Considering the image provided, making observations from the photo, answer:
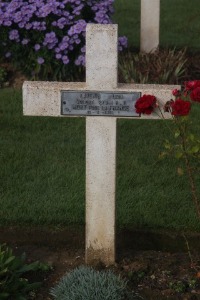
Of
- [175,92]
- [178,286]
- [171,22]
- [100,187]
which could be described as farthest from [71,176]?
[171,22]

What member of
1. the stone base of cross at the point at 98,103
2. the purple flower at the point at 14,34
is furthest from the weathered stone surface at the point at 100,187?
the purple flower at the point at 14,34

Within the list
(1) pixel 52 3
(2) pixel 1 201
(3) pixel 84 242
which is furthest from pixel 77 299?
(1) pixel 52 3

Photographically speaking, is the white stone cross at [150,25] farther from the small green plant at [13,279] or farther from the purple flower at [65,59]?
the small green plant at [13,279]

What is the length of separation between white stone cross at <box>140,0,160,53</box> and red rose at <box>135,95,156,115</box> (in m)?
5.06

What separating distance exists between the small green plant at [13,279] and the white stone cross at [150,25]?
A: 5.17 m

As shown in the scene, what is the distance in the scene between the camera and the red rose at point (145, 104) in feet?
13.6

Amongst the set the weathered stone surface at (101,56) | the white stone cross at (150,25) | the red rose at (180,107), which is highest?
the white stone cross at (150,25)

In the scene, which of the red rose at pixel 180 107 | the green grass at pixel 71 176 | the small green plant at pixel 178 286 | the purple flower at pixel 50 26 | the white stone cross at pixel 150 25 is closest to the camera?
the red rose at pixel 180 107

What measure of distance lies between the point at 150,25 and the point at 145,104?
521 cm

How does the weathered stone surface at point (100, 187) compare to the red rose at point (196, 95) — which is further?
the weathered stone surface at point (100, 187)

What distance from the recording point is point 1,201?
5.54 metres

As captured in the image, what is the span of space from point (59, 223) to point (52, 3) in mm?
3484

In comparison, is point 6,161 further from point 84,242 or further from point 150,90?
point 150,90

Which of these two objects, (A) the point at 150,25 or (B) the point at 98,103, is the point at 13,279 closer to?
(B) the point at 98,103
